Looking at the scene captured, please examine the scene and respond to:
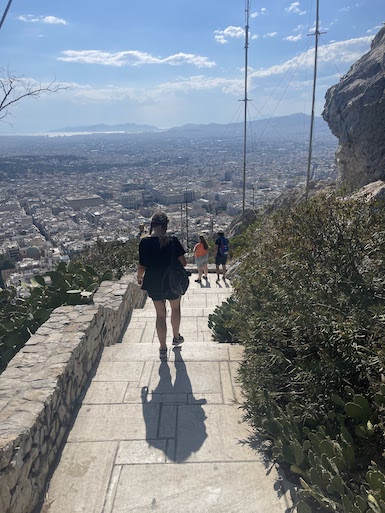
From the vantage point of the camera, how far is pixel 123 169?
9644 cm

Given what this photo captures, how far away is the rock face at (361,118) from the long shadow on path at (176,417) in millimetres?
12843

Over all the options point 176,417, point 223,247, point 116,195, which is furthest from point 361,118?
point 116,195

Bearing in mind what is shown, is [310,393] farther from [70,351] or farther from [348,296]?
[70,351]

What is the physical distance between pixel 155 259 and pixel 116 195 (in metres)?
63.4

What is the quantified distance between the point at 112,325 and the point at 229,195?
54480 mm

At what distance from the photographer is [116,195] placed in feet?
214

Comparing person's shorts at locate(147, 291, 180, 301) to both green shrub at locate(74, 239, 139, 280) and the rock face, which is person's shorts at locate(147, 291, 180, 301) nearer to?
green shrub at locate(74, 239, 139, 280)

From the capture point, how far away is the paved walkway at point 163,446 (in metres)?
2.35

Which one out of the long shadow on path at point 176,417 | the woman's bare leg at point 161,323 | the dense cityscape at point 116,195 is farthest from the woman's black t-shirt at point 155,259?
the dense cityscape at point 116,195

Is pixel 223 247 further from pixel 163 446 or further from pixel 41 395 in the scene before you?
pixel 41 395

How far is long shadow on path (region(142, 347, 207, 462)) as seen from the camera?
279 centimetres

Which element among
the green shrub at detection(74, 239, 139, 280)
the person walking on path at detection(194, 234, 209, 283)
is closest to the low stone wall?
the person walking on path at detection(194, 234, 209, 283)

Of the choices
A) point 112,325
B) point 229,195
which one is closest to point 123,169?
point 229,195

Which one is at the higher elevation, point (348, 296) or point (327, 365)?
point (348, 296)
